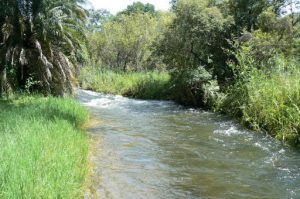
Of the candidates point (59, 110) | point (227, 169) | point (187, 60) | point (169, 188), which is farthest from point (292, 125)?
point (187, 60)

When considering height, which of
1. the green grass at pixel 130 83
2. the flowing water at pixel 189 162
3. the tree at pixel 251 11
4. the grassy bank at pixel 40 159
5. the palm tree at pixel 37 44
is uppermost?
the tree at pixel 251 11

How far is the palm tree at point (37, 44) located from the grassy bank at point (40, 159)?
16.9 ft

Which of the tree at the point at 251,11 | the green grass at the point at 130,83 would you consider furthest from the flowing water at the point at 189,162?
the green grass at the point at 130,83

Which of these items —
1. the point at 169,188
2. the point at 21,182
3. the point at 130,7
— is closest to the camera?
the point at 21,182

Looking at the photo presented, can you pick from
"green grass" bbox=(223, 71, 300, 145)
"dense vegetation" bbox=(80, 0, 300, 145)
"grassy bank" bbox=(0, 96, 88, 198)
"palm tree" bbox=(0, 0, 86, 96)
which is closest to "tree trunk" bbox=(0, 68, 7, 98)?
"palm tree" bbox=(0, 0, 86, 96)

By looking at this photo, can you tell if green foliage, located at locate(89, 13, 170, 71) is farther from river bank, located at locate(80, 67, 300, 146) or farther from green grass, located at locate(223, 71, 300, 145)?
green grass, located at locate(223, 71, 300, 145)

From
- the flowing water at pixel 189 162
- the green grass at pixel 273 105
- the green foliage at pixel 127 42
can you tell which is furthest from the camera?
the green foliage at pixel 127 42

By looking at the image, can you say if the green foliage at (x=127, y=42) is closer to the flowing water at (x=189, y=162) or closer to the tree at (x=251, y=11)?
the tree at (x=251, y=11)

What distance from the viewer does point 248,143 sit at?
382 inches

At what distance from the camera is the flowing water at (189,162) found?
6270mm

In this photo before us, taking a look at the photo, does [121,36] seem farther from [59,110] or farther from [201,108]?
[59,110]

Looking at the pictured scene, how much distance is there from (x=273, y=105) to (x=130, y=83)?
1313cm

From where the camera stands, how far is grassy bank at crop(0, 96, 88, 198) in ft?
14.6

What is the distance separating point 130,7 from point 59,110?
60486mm
